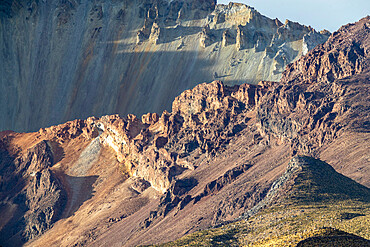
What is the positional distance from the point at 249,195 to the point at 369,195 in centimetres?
7058

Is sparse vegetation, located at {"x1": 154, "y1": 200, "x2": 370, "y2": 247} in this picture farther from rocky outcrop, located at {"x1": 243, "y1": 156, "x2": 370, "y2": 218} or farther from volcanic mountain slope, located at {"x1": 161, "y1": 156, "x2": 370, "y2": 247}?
rocky outcrop, located at {"x1": 243, "y1": 156, "x2": 370, "y2": 218}

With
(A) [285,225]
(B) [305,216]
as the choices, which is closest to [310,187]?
(B) [305,216]

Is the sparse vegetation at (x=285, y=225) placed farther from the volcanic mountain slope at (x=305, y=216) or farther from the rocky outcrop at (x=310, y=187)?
the rocky outcrop at (x=310, y=187)

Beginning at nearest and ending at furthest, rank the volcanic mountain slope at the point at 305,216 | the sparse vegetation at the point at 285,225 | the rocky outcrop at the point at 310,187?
the volcanic mountain slope at the point at 305,216
the sparse vegetation at the point at 285,225
the rocky outcrop at the point at 310,187

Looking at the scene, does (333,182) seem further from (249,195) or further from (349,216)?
(249,195)

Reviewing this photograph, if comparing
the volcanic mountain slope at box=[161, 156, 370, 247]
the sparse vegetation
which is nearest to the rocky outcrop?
the volcanic mountain slope at box=[161, 156, 370, 247]

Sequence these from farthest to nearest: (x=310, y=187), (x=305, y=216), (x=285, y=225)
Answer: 1. (x=310, y=187)
2. (x=305, y=216)
3. (x=285, y=225)

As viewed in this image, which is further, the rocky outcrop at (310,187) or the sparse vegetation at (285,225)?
the rocky outcrop at (310,187)

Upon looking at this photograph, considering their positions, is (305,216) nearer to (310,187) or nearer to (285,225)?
(285,225)

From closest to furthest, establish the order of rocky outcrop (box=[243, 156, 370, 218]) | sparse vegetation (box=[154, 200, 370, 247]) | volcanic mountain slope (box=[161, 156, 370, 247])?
Result: volcanic mountain slope (box=[161, 156, 370, 247]), sparse vegetation (box=[154, 200, 370, 247]), rocky outcrop (box=[243, 156, 370, 218])

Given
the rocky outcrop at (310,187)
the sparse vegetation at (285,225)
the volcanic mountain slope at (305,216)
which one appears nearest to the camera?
the volcanic mountain slope at (305,216)

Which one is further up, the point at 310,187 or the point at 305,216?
A: the point at 310,187

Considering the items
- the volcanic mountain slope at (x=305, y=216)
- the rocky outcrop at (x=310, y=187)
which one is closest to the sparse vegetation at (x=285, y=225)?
the volcanic mountain slope at (x=305, y=216)

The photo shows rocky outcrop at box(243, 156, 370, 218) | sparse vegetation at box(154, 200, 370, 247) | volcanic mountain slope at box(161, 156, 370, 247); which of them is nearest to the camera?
volcanic mountain slope at box(161, 156, 370, 247)
